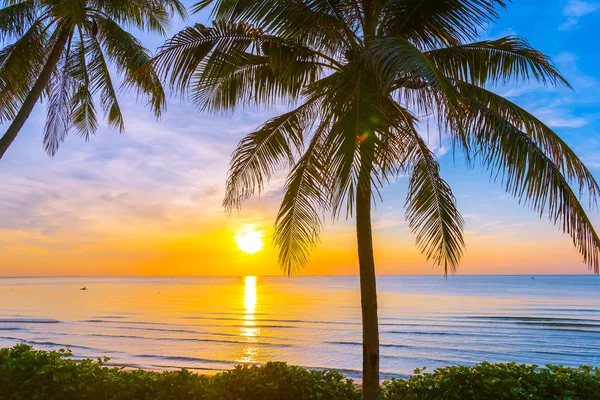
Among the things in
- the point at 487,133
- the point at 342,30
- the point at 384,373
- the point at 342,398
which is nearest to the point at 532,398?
the point at 342,398

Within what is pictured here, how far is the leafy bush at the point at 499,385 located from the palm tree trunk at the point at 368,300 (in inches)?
27.4

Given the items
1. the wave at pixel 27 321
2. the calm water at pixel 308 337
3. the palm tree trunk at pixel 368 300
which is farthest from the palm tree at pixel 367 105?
the wave at pixel 27 321

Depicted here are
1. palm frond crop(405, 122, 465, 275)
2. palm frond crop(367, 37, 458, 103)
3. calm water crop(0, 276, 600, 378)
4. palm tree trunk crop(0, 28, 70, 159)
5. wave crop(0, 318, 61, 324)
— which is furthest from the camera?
wave crop(0, 318, 61, 324)

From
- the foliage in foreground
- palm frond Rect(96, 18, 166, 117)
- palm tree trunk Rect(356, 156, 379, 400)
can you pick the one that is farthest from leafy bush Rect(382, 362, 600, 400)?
palm frond Rect(96, 18, 166, 117)

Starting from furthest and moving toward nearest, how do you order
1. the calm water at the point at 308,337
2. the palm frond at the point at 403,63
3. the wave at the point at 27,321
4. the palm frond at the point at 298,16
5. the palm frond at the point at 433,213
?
the wave at the point at 27,321 < the calm water at the point at 308,337 < the palm frond at the point at 433,213 < the palm frond at the point at 298,16 < the palm frond at the point at 403,63

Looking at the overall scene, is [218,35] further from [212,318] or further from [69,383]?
[212,318]

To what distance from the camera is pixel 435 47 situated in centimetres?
651

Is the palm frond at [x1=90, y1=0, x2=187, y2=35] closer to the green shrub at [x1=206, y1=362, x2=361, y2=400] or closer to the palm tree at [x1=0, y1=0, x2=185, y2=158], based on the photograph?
the palm tree at [x1=0, y1=0, x2=185, y2=158]

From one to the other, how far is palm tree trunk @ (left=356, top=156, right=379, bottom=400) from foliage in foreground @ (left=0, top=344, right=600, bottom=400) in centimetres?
Result: 68

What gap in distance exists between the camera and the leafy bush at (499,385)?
5.77 meters

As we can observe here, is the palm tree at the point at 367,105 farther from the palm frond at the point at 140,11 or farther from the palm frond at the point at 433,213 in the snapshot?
the palm frond at the point at 140,11

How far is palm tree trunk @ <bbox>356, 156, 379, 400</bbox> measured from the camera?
5633 mm

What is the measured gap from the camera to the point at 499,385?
581 cm

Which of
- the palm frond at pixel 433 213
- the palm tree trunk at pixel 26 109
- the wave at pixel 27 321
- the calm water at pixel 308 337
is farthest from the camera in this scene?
the wave at pixel 27 321
